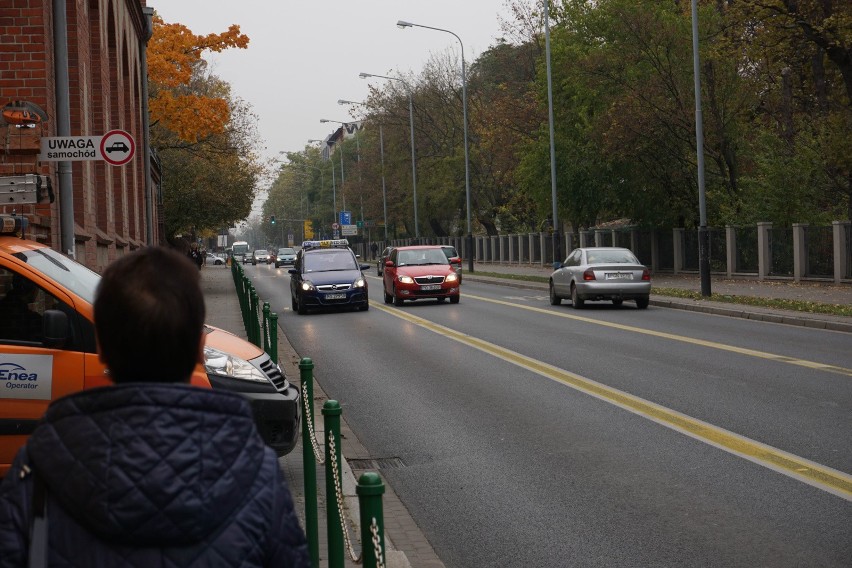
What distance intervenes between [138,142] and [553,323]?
15824 mm

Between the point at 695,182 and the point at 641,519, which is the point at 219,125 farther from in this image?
the point at 641,519

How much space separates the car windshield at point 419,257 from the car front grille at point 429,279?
99 cm

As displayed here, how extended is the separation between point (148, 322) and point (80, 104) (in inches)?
688

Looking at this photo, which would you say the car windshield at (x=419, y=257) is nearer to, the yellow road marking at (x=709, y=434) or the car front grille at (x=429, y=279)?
the car front grille at (x=429, y=279)

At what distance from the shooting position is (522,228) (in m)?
80.5

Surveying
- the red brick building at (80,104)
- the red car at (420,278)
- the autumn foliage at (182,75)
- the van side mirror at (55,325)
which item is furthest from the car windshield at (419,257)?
the van side mirror at (55,325)

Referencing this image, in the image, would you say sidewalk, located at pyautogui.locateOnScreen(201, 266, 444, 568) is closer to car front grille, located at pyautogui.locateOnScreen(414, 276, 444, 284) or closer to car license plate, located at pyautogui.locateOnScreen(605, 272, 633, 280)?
car license plate, located at pyautogui.locateOnScreen(605, 272, 633, 280)

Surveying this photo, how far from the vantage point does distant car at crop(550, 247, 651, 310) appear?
26.4m

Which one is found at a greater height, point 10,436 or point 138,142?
point 138,142

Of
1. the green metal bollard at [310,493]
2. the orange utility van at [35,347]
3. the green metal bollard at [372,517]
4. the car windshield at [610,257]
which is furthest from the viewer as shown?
the car windshield at [610,257]

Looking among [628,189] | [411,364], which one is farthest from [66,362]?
[628,189]

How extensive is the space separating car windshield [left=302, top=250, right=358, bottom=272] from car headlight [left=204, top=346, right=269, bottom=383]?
2071cm

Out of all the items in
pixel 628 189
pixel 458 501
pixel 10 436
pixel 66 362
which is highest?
pixel 628 189

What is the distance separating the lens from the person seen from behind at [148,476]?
2.08 meters
